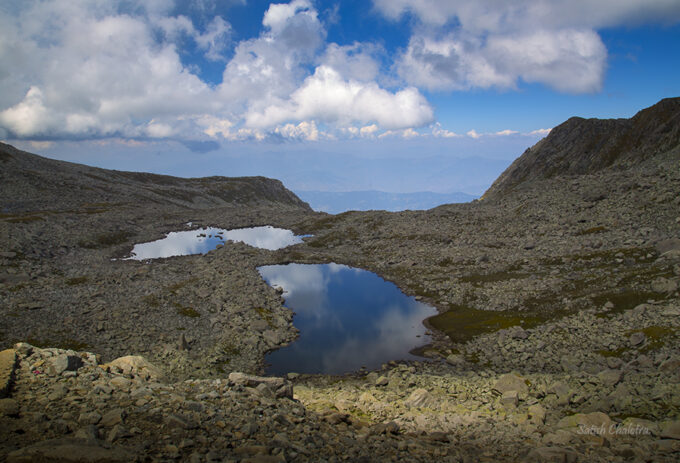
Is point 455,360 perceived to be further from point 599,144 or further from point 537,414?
point 599,144

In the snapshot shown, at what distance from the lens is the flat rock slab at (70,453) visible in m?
10.4

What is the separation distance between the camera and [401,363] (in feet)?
111

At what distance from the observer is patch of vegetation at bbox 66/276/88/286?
45.3m

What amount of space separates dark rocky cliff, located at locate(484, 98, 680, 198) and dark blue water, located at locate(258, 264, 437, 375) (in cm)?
7230

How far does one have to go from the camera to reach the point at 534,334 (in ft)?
112

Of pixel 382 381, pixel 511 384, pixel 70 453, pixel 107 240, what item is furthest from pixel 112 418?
pixel 107 240

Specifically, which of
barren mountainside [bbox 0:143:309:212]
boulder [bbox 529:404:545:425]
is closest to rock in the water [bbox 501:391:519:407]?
boulder [bbox 529:404:545:425]

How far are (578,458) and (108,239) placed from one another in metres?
84.1

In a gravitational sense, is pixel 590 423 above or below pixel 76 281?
above

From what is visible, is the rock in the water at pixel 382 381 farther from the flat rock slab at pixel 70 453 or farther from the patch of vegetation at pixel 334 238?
the patch of vegetation at pixel 334 238

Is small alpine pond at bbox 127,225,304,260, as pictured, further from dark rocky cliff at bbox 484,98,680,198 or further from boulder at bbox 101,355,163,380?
dark rocky cliff at bbox 484,98,680,198

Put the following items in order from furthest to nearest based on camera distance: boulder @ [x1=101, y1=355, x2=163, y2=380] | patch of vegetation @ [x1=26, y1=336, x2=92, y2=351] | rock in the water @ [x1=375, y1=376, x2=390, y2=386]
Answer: patch of vegetation @ [x1=26, y1=336, x2=92, y2=351], rock in the water @ [x1=375, y1=376, x2=390, y2=386], boulder @ [x1=101, y1=355, x2=163, y2=380]

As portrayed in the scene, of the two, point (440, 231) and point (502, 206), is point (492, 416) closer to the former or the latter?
point (440, 231)

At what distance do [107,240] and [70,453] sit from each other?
75.8 metres
